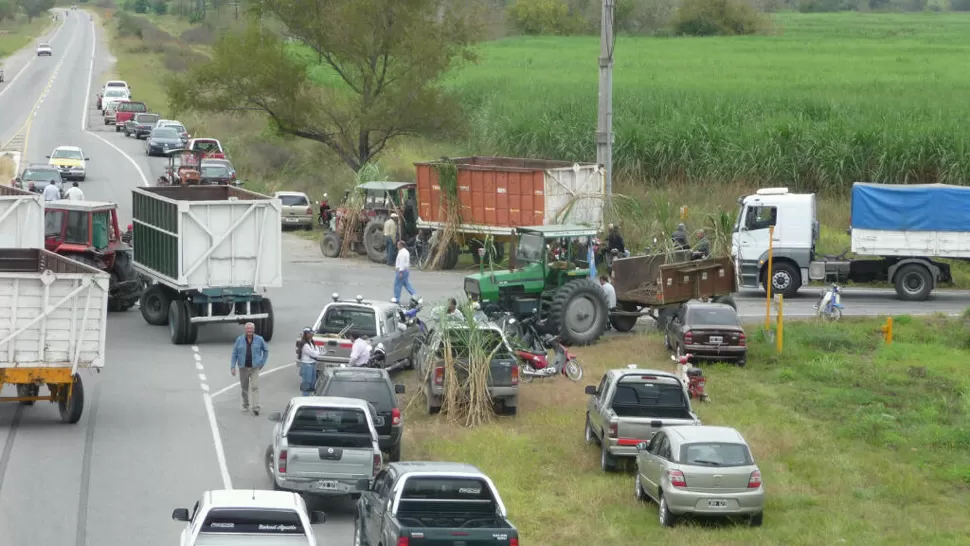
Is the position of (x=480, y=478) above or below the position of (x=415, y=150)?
below

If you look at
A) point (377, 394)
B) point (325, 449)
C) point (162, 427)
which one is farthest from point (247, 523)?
point (162, 427)

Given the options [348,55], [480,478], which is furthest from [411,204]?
[480,478]

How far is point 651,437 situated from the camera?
18938mm

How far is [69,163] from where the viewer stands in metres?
54.8

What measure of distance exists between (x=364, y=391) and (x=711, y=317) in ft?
30.9

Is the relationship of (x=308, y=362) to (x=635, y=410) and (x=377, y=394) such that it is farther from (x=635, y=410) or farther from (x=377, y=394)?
(x=635, y=410)

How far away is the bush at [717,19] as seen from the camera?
115231 mm

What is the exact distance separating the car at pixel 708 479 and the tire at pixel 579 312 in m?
10.4

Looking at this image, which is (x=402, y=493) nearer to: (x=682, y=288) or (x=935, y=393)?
(x=935, y=393)

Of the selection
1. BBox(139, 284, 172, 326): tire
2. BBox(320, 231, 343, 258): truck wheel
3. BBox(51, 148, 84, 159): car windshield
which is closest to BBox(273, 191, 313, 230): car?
BBox(320, 231, 343, 258): truck wheel

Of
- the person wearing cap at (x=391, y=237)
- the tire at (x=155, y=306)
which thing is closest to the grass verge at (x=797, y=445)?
the tire at (x=155, y=306)

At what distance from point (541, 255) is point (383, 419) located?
32.0 ft

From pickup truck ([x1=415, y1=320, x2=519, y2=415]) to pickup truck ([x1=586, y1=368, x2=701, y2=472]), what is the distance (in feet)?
9.45

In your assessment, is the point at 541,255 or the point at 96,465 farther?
the point at 541,255
